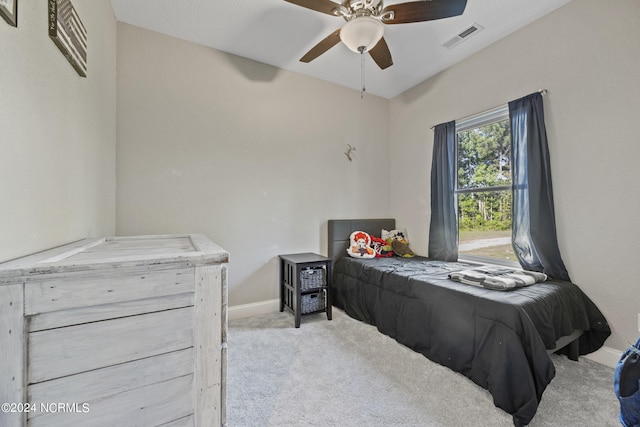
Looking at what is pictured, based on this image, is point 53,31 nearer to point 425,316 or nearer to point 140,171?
point 140,171

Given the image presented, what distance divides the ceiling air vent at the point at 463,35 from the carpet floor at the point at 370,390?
2.90m

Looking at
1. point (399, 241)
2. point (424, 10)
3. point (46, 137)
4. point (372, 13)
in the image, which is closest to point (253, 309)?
point (399, 241)

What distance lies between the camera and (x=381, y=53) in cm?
221

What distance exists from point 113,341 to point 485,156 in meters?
3.36

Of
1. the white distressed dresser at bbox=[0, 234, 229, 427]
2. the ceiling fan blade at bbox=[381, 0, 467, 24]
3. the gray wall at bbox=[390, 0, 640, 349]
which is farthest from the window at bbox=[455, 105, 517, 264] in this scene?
the white distressed dresser at bbox=[0, 234, 229, 427]

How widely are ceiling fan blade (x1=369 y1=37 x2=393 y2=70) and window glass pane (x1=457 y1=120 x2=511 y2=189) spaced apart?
1.37m

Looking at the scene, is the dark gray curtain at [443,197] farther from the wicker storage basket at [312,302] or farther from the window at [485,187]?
the wicker storage basket at [312,302]

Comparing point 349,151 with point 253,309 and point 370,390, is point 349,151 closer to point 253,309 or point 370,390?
point 253,309

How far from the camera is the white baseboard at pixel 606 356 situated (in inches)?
77.9

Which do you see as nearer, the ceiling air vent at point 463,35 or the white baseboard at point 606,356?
the white baseboard at point 606,356

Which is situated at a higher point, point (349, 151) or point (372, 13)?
point (372, 13)

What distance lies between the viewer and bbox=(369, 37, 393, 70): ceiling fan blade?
209cm

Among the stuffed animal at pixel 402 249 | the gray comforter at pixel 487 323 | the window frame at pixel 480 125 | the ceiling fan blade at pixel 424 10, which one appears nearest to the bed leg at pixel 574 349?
the gray comforter at pixel 487 323

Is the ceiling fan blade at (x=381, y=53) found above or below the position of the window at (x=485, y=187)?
above
